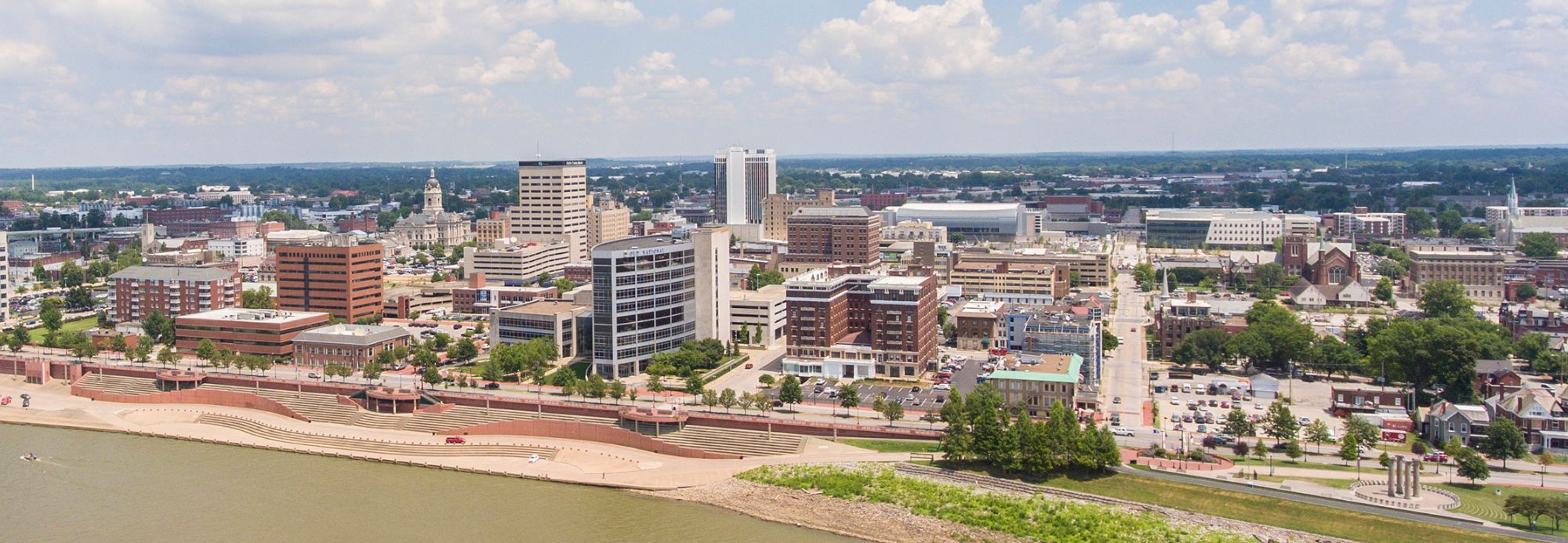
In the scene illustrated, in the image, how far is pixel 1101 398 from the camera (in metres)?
40.6

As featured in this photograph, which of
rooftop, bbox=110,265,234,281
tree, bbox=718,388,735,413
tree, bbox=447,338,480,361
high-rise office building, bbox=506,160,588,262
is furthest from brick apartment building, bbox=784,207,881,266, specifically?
tree, bbox=718,388,735,413

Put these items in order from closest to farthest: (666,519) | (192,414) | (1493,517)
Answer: (1493,517) → (666,519) → (192,414)

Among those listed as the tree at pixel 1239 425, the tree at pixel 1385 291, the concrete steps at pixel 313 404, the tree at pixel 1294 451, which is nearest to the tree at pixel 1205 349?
the tree at pixel 1239 425

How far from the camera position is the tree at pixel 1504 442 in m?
31.9

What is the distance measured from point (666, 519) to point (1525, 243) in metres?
68.6

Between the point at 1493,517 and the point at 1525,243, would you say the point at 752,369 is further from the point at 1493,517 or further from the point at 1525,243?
the point at 1525,243

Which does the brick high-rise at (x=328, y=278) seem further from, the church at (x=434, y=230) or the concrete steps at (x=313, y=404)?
the church at (x=434, y=230)

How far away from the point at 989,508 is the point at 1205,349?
19472 millimetres

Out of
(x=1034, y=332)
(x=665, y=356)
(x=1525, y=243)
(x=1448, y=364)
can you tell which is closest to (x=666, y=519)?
(x=665, y=356)

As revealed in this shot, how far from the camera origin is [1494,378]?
39219 millimetres

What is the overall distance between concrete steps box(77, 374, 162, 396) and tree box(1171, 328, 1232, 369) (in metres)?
36.8

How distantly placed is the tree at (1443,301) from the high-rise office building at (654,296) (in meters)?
31.6

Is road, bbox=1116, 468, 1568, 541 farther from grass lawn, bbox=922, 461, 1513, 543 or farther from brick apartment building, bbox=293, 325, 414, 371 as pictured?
brick apartment building, bbox=293, 325, 414, 371

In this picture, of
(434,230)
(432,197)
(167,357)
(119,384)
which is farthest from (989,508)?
(432,197)
